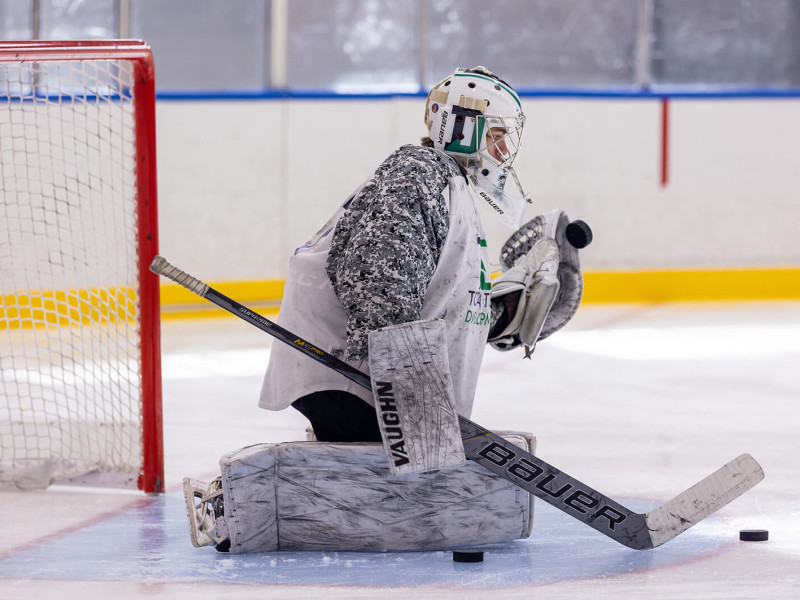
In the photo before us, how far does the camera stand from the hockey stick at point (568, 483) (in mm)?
2846

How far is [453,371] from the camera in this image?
3006 millimetres

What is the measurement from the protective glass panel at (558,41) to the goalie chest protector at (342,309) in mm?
5725

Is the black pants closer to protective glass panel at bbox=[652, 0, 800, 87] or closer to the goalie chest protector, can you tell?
the goalie chest protector

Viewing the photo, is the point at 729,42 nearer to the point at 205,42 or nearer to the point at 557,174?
the point at 557,174

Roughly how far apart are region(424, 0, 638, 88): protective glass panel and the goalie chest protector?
5725 mm

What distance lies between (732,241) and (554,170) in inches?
48.0

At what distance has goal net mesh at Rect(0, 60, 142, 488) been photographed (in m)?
3.83

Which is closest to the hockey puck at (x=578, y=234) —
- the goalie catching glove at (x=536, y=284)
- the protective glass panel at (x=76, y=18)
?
the goalie catching glove at (x=536, y=284)

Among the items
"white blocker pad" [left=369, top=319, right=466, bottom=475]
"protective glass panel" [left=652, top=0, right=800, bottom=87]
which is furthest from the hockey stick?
"protective glass panel" [left=652, top=0, right=800, bottom=87]

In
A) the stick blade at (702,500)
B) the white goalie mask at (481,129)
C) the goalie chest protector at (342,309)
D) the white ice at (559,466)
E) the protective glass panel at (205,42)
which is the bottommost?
the white ice at (559,466)

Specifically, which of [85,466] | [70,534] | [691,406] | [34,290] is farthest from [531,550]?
[34,290]

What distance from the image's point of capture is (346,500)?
115 inches

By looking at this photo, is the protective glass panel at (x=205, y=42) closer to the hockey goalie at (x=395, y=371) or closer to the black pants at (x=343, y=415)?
the hockey goalie at (x=395, y=371)

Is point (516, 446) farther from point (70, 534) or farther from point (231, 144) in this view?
point (231, 144)
